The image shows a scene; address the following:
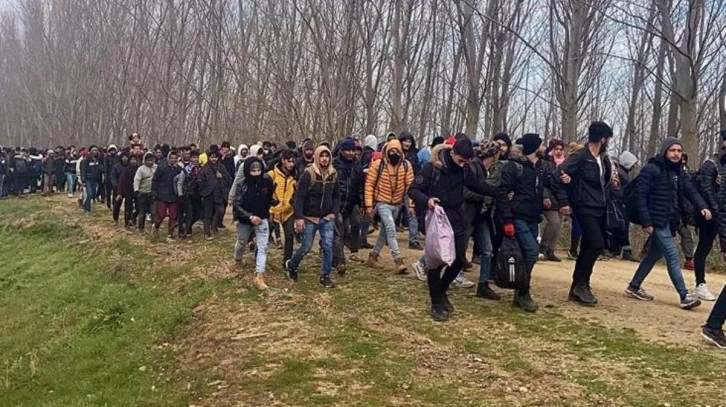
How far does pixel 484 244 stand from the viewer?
780 centimetres

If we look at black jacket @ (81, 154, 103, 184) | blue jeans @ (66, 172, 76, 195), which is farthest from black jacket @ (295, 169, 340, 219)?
blue jeans @ (66, 172, 76, 195)

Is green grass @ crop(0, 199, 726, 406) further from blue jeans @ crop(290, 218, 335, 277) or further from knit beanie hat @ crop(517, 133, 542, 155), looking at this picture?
knit beanie hat @ crop(517, 133, 542, 155)

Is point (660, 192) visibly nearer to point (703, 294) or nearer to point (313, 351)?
point (703, 294)

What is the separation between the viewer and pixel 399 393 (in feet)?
17.2

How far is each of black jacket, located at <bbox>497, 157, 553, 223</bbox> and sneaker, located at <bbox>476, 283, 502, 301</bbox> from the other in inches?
40.0

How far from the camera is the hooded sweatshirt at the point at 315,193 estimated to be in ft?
27.6

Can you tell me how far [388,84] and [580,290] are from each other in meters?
14.5

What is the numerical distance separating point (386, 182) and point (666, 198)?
3393mm

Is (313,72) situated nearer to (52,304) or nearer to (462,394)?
(52,304)

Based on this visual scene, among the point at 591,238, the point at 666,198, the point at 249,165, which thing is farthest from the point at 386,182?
the point at 666,198

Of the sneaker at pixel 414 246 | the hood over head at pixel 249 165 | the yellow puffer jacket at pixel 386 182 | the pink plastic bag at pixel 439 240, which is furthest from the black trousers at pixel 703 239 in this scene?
the hood over head at pixel 249 165

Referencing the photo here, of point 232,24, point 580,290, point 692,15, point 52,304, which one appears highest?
point 232,24

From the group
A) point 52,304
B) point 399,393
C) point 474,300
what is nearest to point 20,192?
point 52,304

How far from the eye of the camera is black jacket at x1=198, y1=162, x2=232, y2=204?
13.1 metres
